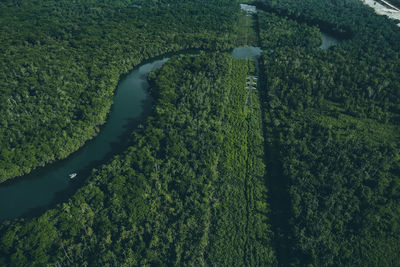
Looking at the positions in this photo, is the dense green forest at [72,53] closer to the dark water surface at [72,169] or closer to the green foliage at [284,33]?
the dark water surface at [72,169]

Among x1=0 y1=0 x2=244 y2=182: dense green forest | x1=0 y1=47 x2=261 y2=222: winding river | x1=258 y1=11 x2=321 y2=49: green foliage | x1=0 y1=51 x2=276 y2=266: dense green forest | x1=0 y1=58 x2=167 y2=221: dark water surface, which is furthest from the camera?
x1=258 y1=11 x2=321 y2=49: green foliage

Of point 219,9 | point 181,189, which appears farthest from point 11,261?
point 219,9

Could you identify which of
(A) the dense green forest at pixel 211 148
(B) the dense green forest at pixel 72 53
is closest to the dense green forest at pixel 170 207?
(A) the dense green forest at pixel 211 148

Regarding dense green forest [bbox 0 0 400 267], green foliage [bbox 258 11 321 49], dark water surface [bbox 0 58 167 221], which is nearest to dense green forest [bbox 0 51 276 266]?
dense green forest [bbox 0 0 400 267]

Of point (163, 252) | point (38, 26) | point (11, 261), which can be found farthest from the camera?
point (38, 26)

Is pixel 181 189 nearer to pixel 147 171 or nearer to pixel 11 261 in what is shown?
pixel 147 171

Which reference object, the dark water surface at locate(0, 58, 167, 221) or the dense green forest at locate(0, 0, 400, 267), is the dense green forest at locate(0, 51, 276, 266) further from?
the dark water surface at locate(0, 58, 167, 221)

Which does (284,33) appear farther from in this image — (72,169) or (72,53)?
(72,169)
